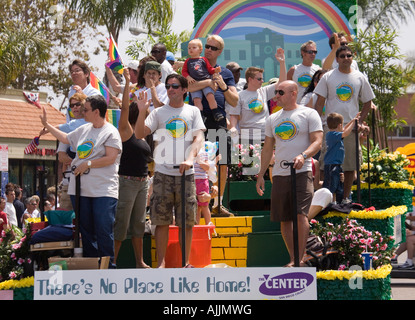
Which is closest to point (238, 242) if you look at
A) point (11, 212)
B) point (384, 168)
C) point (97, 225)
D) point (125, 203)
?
point (125, 203)

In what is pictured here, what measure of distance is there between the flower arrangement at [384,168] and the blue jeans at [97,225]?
5.81 meters

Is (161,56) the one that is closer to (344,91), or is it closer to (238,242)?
(344,91)

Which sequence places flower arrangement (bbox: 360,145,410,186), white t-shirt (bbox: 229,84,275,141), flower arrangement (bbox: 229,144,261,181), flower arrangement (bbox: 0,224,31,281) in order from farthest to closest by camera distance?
flower arrangement (bbox: 360,145,410,186)
flower arrangement (bbox: 229,144,261,181)
white t-shirt (bbox: 229,84,275,141)
flower arrangement (bbox: 0,224,31,281)

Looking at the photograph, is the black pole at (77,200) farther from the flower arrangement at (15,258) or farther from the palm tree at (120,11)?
the palm tree at (120,11)

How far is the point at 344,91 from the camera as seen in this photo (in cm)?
1062

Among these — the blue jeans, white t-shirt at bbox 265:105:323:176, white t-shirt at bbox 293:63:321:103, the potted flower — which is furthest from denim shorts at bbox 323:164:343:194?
the blue jeans

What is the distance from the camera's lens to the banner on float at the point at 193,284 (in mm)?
6520

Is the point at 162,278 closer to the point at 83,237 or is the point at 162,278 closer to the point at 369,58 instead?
the point at 83,237

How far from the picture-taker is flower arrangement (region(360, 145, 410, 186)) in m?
12.6

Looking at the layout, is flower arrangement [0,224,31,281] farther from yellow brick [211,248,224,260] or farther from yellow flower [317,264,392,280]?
yellow flower [317,264,392,280]

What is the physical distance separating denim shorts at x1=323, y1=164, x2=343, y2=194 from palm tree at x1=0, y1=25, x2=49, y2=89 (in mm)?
14305

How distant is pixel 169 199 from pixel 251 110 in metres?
3.73

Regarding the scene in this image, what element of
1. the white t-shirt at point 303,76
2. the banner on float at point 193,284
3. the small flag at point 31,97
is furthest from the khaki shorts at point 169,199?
the small flag at point 31,97

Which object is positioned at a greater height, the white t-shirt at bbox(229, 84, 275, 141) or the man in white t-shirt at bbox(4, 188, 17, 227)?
the white t-shirt at bbox(229, 84, 275, 141)
